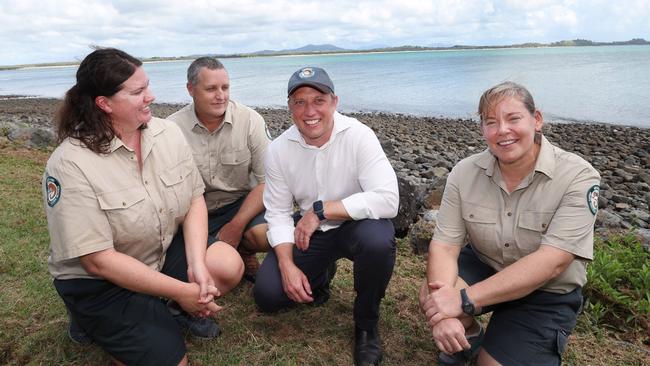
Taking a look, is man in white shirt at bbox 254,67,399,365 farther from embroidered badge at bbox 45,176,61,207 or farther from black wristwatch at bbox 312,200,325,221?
embroidered badge at bbox 45,176,61,207

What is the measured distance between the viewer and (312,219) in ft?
10.8

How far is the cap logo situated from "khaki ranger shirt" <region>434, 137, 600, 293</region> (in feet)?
3.78

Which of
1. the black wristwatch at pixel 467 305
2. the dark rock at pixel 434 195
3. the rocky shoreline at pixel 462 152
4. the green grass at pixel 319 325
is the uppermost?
the black wristwatch at pixel 467 305

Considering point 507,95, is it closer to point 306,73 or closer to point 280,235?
point 306,73

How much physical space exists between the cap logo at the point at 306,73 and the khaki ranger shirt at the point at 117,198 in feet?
3.13

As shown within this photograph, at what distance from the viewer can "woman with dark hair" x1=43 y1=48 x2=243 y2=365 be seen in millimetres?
2719

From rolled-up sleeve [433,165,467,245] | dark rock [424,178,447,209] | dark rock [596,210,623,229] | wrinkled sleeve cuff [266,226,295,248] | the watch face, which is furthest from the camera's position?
dark rock [424,178,447,209]

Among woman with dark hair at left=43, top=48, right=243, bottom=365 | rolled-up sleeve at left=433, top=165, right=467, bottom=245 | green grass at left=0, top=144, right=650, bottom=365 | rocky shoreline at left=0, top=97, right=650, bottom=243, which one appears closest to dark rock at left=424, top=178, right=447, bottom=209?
rocky shoreline at left=0, top=97, right=650, bottom=243

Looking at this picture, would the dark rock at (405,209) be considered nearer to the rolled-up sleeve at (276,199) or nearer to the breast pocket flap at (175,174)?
the rolled-up sleeve at (276,199)

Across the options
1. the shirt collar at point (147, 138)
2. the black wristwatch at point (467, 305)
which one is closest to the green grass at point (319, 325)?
the black wristwatch at point (467, 305)

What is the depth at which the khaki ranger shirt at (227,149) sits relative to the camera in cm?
416

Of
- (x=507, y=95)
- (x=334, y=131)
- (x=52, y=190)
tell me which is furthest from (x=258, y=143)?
(x=507, y=95)

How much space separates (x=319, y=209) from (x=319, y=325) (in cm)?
94

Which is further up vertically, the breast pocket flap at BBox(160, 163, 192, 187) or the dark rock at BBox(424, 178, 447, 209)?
the breast pocket flap at BBox(160, 163, 192, 187)
